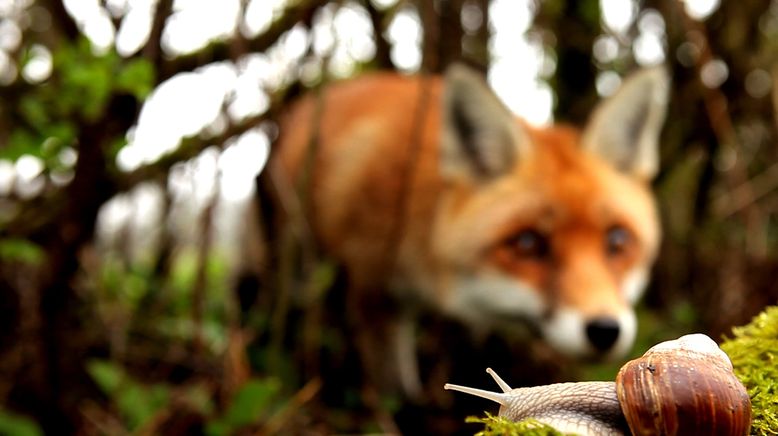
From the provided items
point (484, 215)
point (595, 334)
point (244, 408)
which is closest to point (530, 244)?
point (484, 215)

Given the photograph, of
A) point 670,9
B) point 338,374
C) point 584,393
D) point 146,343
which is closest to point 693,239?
point 670,9

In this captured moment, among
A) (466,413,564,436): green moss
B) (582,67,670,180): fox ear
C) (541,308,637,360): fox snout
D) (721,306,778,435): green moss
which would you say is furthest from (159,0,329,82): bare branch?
(466,413,564,436): green moss

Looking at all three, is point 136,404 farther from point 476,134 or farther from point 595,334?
point 476,134

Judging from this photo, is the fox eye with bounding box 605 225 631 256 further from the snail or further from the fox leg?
the snail

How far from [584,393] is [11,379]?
310 cm

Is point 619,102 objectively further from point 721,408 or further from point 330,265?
point 721,408

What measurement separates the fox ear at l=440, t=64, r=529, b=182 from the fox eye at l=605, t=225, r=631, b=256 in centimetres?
69

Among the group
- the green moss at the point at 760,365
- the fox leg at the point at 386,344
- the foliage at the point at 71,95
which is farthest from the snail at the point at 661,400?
the fox leg at the point at 386,344

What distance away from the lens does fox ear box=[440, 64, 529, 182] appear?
445 centimetres

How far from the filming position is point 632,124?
4867 millimetres

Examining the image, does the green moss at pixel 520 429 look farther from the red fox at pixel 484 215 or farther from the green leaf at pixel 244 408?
the red fox at pixel 484 215

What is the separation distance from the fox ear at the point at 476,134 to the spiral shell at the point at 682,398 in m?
3.24

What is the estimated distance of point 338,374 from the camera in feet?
17.1

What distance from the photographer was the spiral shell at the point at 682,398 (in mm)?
1175
